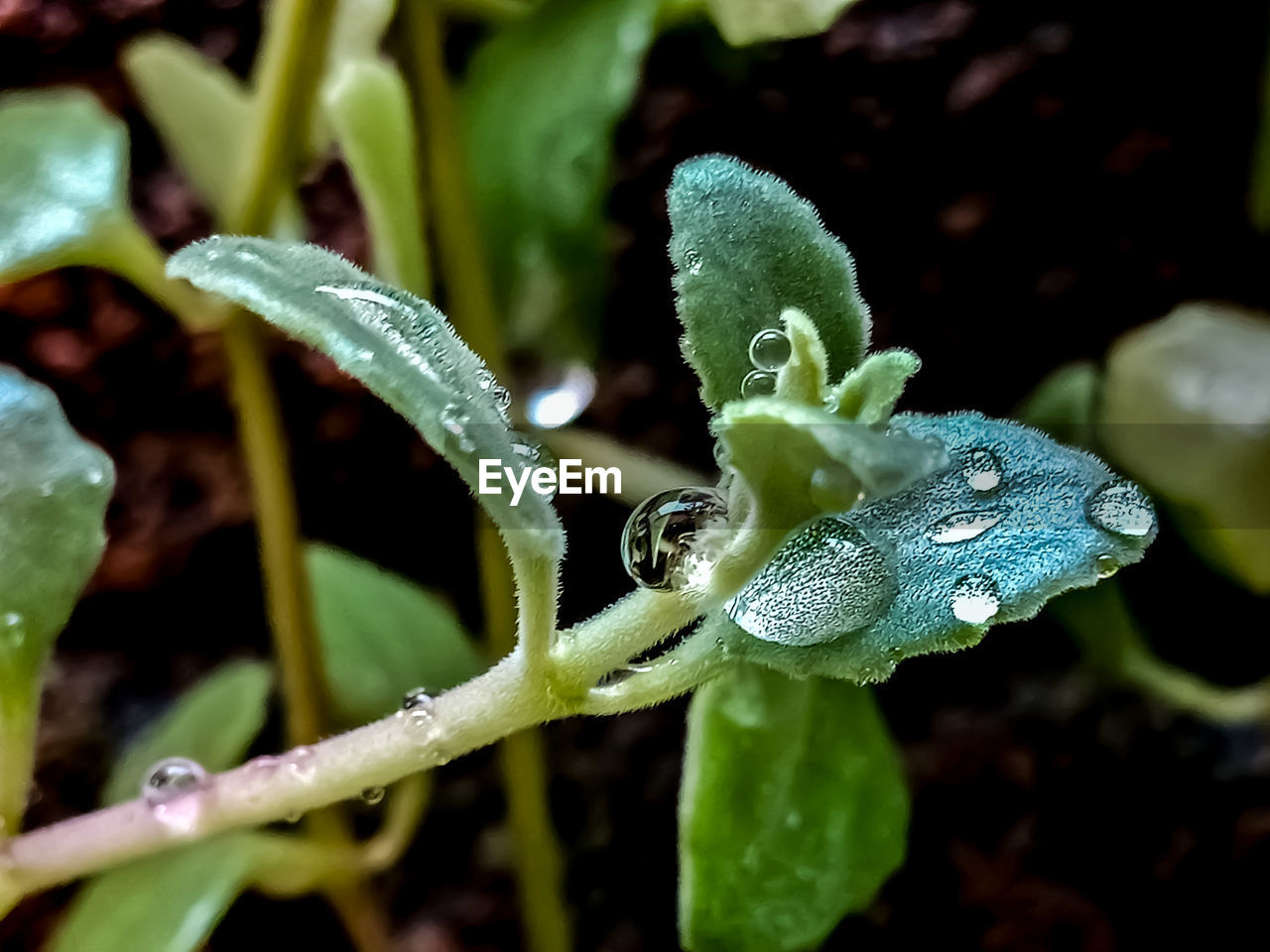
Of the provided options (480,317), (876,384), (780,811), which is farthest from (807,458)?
(480,317)

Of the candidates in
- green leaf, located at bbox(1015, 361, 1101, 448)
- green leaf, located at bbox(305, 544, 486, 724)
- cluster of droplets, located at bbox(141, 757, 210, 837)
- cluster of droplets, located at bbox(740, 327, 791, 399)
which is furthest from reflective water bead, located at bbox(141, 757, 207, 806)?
green leaf, located at bbox(1015, 361, 1101, 448)

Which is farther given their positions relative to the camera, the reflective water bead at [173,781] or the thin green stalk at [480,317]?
the thin green stalk at [480,317]

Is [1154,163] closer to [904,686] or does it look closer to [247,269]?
[904,686]

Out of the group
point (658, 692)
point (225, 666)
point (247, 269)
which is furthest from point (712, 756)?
point (225, 666)

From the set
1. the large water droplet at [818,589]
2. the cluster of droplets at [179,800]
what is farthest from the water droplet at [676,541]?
the cluster of droplets at [179,800]

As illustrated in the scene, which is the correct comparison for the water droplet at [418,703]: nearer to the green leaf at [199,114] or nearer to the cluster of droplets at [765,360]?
the cluster of droplets at [765,360]

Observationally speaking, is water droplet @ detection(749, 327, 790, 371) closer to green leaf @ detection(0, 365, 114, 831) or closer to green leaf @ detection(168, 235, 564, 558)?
green leaf @ detection(168, 235, 564, 558)
